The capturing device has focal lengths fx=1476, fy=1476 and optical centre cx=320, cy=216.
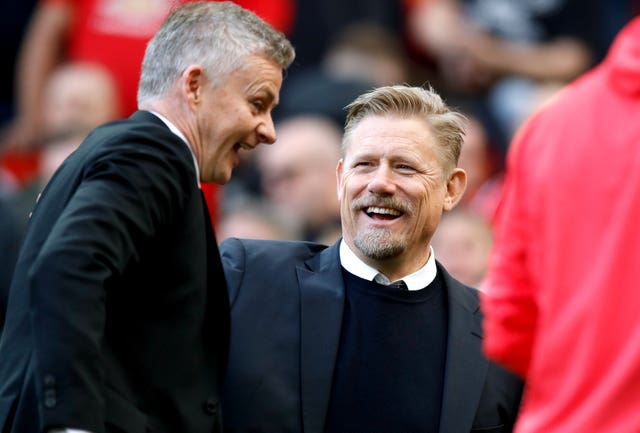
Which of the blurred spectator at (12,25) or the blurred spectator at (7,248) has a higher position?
the blurred spectator at (12,25)

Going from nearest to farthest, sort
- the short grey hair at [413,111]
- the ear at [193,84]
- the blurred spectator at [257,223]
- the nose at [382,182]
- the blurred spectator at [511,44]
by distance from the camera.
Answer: the ear at [193,84], the nose at [382,182], the short grey hair at [413,111], the blurred spectator at [257,223], the blurred spectator at [511,44]

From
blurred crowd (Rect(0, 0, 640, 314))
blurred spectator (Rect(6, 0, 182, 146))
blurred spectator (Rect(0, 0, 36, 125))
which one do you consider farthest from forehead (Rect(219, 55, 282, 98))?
blurred spectator (Rect(0, 0, 36, 125))

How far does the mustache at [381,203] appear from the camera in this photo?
13.9 ft

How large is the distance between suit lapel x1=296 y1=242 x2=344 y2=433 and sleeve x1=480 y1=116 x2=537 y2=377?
3.20 ft

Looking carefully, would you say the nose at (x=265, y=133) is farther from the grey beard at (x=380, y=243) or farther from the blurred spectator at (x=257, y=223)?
the blurred spectator at (x=257, y=223)

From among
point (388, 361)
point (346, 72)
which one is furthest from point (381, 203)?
point (346, 72)

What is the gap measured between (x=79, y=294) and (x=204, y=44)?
37.9 inches

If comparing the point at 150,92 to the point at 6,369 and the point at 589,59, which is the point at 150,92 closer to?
the point at 6,369

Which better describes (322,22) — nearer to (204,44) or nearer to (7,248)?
(7,248)

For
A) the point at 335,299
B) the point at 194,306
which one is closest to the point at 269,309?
the point at 335,299

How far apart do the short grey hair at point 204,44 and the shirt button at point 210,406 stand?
0.82 meters

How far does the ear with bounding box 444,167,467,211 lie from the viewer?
448 centimetres

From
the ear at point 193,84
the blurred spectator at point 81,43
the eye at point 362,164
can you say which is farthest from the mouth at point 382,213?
the blurred spectator at point 81,43

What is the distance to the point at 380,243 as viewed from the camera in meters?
4.23
